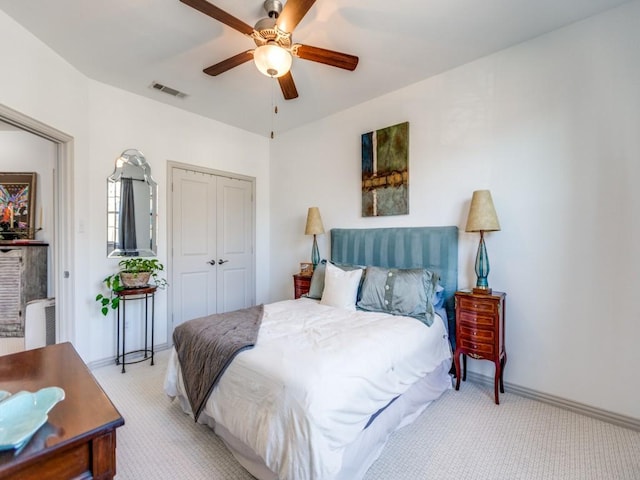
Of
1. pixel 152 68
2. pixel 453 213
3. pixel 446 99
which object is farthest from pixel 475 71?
pixel 152 68

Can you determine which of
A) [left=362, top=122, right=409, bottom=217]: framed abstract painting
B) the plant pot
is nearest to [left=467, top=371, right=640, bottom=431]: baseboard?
[left=362, top=122, right=409, bottom=217]: framed abstract painting

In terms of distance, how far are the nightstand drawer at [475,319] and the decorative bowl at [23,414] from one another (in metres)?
2.60

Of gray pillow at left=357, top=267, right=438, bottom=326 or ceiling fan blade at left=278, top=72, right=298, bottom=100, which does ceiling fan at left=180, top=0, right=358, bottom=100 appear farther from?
gray pillow at left=357, top=267, right=438, bottom=326

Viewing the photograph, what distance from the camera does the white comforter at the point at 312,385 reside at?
135 cm

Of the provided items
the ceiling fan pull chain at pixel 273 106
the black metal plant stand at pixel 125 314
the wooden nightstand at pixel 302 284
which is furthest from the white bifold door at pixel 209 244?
the wooden nightstand at pixel 302 284

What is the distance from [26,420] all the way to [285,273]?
3.75 m

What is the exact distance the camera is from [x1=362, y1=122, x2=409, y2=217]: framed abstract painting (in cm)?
328

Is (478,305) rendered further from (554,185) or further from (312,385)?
(312,385)

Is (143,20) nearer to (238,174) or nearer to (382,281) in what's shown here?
(238,174)

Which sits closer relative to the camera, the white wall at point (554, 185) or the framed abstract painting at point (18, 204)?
the white wall at point (554, 185)

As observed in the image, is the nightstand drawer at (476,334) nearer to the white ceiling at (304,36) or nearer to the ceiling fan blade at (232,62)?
the white ceiling at (304,36)

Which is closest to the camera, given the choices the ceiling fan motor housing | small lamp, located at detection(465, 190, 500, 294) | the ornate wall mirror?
the ceiling fan motor housing

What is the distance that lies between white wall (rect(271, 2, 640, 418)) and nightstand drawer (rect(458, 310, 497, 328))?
367 millimetres

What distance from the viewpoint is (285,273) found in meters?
4.66
